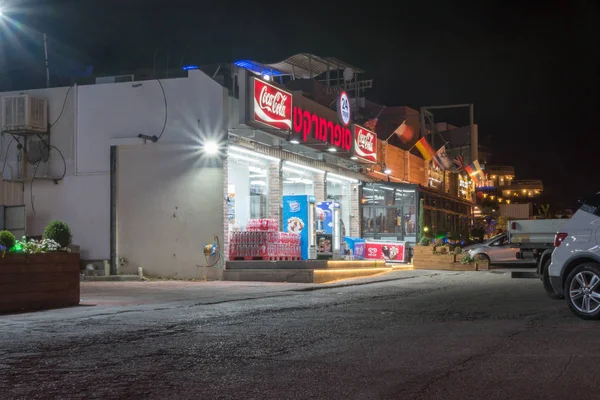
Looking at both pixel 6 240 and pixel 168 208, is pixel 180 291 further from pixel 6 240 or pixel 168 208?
pixel 168 208

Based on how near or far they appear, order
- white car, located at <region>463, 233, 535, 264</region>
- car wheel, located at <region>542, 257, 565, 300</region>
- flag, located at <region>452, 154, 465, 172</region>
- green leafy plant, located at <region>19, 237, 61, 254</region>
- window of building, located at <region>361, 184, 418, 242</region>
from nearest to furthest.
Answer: green leafy plant, located at <region>19, 237, 61, 254</region>
car wheel, located at <region>542, 257, 565, 300</region>
white car, located at <region>463, 233, 535, 264</region>
window of building, located at <region>361, 184, 418, 242</region>
flag, located at <region>452, 154, 465, 172</region>

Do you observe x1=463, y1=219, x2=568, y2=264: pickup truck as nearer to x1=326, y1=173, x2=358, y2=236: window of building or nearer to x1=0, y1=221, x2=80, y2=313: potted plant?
x1=0, y1=221, x2=80, y2=313: potted plant

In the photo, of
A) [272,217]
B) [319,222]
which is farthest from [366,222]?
[272,217]

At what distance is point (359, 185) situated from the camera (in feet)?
118

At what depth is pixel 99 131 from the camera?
23.8 m

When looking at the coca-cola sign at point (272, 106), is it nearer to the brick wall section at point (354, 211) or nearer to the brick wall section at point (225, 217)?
the brick wall section at point (225, 217)

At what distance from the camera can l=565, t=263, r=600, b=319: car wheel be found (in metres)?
10.4

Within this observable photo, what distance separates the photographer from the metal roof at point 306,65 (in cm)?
3981

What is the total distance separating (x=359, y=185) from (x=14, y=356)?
1145 inches

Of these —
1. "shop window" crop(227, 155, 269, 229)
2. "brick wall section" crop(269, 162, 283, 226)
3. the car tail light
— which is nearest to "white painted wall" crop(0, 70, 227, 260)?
"shop window" crop(227, 155, 269, 229)

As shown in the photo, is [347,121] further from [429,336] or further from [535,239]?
[429,336]

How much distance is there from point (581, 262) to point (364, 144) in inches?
872

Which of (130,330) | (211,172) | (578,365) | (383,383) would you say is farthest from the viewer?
(211,172)

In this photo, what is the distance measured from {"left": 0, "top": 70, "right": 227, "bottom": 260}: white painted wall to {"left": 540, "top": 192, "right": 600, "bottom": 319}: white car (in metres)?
13.3
